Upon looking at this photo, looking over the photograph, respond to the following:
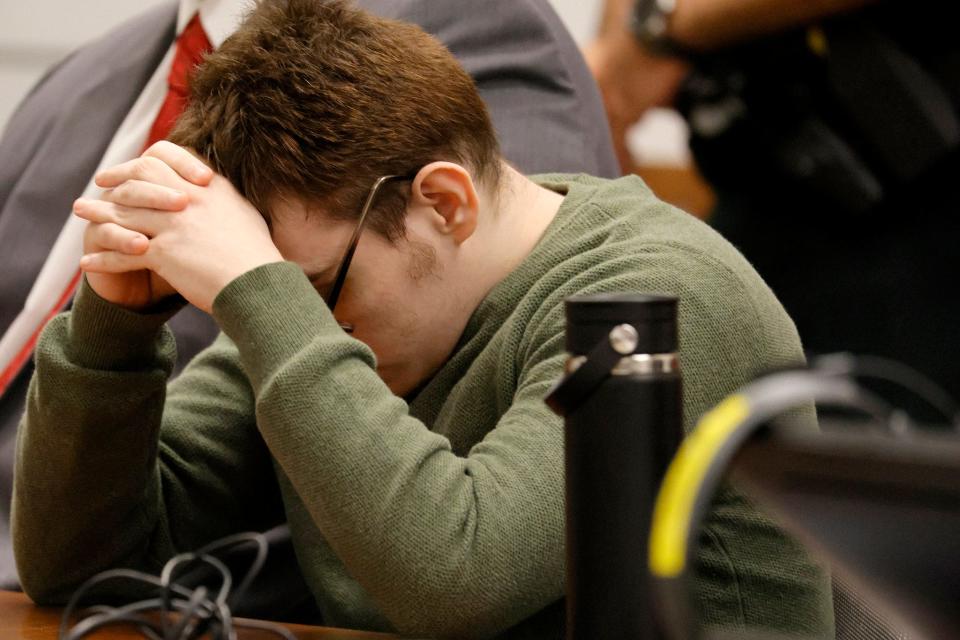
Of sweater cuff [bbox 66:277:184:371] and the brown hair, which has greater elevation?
the brown hair

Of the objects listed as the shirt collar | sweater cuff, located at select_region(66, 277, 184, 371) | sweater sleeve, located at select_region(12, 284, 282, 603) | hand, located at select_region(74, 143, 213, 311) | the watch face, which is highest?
the watch face

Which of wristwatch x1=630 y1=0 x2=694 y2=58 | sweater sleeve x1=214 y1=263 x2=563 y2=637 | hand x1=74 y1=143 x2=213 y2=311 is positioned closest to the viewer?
sweater sleeve x1=214 y1=263 x2=563 y2=637

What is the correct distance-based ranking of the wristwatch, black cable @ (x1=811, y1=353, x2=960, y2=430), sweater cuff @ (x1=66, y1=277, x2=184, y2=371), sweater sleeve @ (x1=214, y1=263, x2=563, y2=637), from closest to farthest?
sweater sleeve @ (x1=214, y1=263, x2=563, y2=637), sweater cuff @ (x1=66, y1=277, x2=184, y2=371), black cable @ (x1=811, y1=353, x2=960, y2=430), the wristwatch

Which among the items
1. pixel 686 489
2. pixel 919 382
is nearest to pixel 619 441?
pixel 686 489

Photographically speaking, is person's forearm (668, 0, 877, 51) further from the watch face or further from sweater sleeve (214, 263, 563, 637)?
sweater sleeve (214, 263, 563, 637)

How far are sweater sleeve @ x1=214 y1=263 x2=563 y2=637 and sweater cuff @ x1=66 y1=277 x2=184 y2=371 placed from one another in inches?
8.9

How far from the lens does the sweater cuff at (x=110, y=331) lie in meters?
1.05

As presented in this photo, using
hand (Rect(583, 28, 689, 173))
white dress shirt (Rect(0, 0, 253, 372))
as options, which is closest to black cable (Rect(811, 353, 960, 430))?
hand (Rect(583, 28, 689, 173))

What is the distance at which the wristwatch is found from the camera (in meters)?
1.65

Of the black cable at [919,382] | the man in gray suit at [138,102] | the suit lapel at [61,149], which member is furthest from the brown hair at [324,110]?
the suit lapel at [61,149]

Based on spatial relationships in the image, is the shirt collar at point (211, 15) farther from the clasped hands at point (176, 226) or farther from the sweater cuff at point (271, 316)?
the sweater cuff at point (271, 316)

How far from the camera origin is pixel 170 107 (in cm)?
148

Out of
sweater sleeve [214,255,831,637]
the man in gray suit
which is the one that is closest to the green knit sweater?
sweater sleeve [214,255,831,637]

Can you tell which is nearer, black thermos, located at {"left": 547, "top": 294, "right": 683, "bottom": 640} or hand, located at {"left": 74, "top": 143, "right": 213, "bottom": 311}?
black thermos, located at {"left": 547, "top": 294, "right": 683, "bottom": 640}
